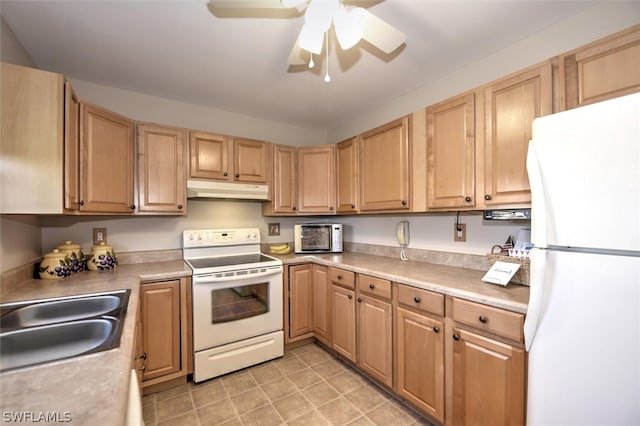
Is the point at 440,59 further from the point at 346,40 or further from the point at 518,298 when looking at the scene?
the point at 518,298

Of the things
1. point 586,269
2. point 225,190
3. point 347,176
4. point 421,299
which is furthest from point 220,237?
point 586,269

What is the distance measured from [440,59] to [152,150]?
239 cm

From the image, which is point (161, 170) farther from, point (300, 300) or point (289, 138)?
point (300, 300)

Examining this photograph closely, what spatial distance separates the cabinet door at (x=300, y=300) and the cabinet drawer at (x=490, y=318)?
1450mm

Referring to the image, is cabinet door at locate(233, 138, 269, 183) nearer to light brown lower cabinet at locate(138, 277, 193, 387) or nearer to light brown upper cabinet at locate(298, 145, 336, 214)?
light brown upper cabinet at locate(298, 145, 336, 214)

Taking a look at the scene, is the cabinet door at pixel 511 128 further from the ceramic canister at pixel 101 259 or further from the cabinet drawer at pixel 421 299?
the ceramic canister at pixel 101 259

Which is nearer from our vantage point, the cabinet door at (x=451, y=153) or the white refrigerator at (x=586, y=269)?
the white refrigerator at (x=586, y=269)

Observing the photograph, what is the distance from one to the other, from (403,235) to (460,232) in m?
0.47

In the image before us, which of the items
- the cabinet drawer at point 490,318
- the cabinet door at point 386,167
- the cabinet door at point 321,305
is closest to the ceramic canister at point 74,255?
the cabinet door at point 321,305

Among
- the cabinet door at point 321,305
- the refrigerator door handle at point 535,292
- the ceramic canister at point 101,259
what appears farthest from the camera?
the cabinet door at point 321,305

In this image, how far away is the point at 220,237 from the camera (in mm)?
2623

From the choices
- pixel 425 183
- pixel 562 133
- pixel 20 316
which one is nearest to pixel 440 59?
pixel 425 183

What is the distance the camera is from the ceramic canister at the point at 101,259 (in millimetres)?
2025

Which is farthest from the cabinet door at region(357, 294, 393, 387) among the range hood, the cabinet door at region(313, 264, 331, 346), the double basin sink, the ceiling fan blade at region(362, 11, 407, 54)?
the ceiling fan blade at region(362, 11, 407, 54)
